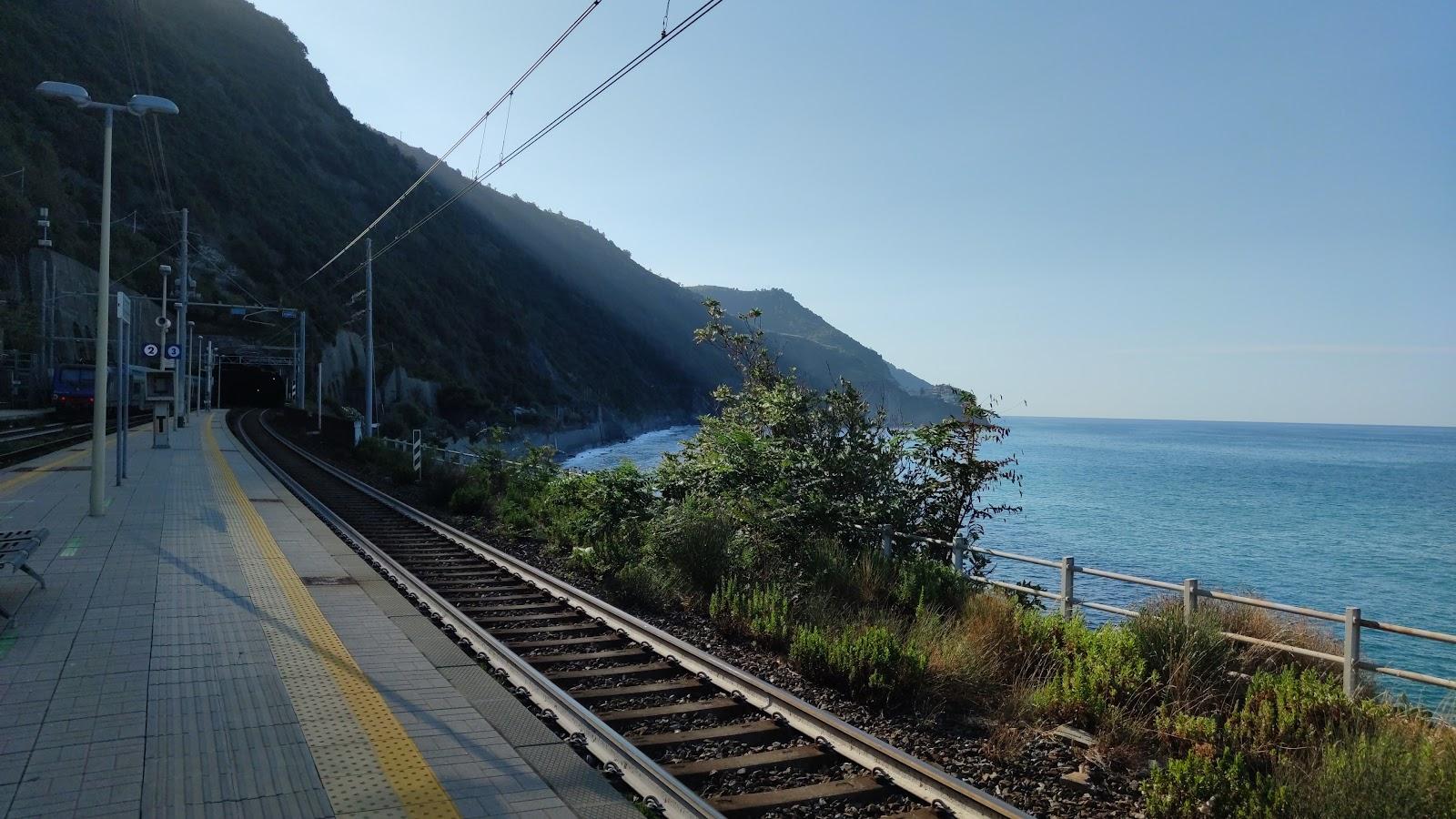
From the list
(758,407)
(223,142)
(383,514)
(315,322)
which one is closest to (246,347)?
(315,322)

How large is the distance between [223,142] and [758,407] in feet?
286

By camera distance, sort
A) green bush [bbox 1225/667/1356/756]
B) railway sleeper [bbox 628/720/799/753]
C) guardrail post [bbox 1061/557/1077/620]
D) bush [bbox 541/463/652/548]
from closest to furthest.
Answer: railway sleeper [bbox 628/720/799/753] → green bush [bbox 1225/667/1356/756] → guardrail post [bbox 1061/557/1077/620] → bush [bbox 541/463/652/548]

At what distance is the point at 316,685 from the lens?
20.9 ft

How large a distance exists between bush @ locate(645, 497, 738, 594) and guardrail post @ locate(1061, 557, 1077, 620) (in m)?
3.60

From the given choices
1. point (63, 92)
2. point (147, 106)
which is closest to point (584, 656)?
point (63, 92)

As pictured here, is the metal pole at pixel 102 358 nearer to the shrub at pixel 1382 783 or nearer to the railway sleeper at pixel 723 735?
the railway sleeper at pixel 723 735

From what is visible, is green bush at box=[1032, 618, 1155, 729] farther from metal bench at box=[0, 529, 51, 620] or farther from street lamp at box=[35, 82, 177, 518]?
street lamp at box=[35, 82, 177, 518]

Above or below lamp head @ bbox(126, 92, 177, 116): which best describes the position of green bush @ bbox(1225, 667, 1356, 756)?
below

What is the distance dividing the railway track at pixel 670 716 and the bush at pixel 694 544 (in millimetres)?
1385

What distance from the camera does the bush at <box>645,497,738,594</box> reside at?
10795 millimetres

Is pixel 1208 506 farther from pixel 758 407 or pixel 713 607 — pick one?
pixel 713 607

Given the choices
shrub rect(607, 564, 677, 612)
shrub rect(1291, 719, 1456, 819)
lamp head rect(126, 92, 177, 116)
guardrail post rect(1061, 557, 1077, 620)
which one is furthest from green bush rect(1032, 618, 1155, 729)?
lamp head rect(126, 92, 177, 116)

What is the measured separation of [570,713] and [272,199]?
306 ft

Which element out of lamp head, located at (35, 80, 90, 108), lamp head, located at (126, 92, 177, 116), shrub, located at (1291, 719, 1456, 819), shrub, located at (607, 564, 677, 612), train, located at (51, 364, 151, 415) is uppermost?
lamp head, located at (126, 92, 177, 116)
